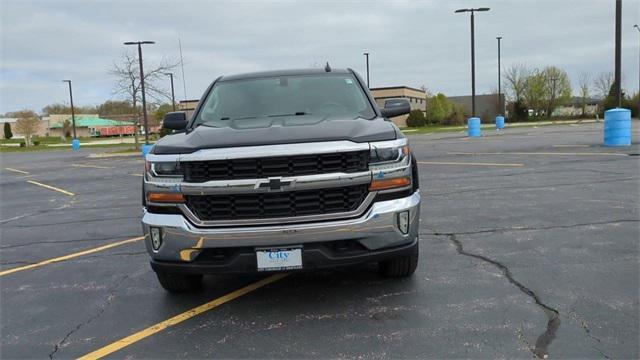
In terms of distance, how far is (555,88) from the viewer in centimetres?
6969

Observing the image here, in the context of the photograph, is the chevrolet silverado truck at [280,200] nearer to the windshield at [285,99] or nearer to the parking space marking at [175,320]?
the parking space marking at [175,320]

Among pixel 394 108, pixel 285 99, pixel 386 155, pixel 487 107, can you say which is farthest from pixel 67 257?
pixel 487 107

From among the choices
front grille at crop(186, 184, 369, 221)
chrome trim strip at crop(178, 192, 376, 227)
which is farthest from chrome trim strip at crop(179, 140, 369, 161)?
chrome trim strip at crop(178, 192, 376, 227)

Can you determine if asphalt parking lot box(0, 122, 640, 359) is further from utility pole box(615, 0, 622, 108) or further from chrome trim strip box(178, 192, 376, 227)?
utility pole box(615, 0, 622, 108)

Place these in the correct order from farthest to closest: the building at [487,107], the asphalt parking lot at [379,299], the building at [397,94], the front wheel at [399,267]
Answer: the building at [397,94] < the building at [487,107] < the front wheel at [399,267] < the asphalt parking lot at [379,299]

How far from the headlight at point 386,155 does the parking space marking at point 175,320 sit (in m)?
1.72

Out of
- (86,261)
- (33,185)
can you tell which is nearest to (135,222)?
(86,261)

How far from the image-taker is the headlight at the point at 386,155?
12.5 feet

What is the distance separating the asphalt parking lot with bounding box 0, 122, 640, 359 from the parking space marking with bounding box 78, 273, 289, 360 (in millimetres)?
→ 17

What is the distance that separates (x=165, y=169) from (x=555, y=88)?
243 ft

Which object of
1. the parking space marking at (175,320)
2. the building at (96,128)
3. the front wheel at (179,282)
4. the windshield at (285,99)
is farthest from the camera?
the building at (96,128)

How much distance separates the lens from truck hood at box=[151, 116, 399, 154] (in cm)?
379

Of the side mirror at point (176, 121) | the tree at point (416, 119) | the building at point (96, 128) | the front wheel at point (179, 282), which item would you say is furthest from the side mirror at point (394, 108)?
the building at point (96, 128)

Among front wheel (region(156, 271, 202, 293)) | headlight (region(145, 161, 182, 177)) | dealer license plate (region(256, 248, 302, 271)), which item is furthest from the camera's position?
front wheel (region(156, 271, 202, 293))
